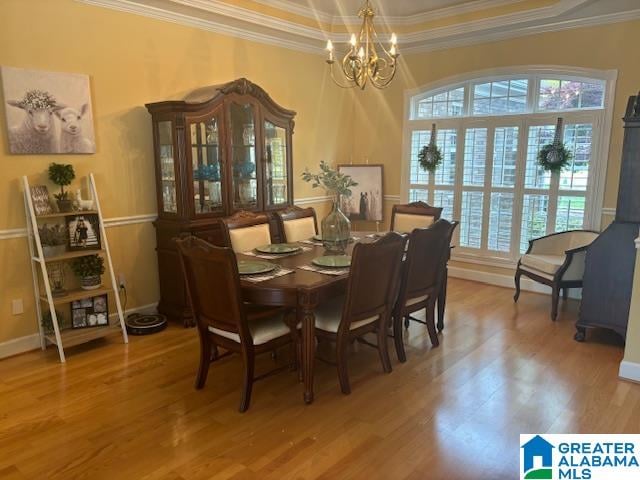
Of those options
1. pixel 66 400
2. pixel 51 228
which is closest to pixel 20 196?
pixel 51 228

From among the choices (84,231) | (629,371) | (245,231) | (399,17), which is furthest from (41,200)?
(629,371)

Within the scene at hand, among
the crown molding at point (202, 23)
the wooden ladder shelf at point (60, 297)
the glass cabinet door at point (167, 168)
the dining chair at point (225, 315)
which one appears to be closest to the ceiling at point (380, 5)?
the crown molding at point (202, 23)

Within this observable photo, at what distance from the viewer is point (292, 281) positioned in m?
2.71

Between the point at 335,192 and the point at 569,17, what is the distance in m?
3.00

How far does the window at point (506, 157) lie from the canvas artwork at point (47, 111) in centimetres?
363

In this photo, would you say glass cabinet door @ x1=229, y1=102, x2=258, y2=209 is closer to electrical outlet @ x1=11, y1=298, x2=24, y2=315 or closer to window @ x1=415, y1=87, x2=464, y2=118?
electrical outlet @ x1=11, y1=298, x2=24, y2=315

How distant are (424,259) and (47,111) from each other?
2.96m

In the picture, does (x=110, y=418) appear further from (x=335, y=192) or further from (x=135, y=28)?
(x=135, y=28)

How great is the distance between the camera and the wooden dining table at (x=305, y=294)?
261cm

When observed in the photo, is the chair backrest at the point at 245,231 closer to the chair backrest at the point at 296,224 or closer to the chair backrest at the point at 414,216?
the chair backrest at the point at 296,224

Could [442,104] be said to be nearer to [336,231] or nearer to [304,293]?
[336,231]

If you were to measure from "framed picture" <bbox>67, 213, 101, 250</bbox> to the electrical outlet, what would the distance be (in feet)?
1.73

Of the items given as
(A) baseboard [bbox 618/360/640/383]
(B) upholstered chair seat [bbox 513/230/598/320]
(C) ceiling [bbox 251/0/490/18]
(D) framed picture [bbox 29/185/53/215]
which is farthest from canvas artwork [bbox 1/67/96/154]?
(A) baseboard [bbox 618/360/640/383]

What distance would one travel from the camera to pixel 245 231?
3688 mm
